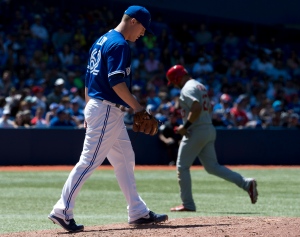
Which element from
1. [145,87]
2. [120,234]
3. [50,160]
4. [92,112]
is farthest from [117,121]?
[145,87]

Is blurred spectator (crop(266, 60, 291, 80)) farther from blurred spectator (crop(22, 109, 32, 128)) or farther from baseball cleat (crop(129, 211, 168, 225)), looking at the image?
baseball cleat (crop(129, 211, 168, 225))

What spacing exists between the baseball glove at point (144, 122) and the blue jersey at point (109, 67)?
0.18 meters

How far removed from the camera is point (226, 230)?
21.6ft

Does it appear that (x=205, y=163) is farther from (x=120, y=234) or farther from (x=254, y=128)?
(x=254, y=128)

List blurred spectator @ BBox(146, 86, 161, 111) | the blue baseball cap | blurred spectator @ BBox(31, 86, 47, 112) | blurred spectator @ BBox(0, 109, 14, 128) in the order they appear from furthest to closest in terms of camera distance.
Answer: blurred spectator @ BBox(146, 86, 161, 111) < blurred spectator @ BBox(31, 86, 47, 112) < blurred spectator @ BBox(0, 109, 14, 128) < the blue baseball cap

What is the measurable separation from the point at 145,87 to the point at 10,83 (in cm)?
426

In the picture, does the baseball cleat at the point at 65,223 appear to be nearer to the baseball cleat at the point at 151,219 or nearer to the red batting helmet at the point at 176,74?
the baseball cleat at the point at 151,219

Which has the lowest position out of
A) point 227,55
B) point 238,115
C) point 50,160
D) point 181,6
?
point 50,160

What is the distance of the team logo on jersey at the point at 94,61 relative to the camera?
22.7 ft

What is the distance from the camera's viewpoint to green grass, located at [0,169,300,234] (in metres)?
8.93

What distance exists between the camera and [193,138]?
984cm

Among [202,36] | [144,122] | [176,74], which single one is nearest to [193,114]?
[176,74]

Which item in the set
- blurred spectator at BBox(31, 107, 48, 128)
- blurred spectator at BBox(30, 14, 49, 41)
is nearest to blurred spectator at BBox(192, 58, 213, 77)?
blurred spectator at BBox(30, 14, 49, 41)

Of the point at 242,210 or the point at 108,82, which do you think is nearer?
the point at 108,82
